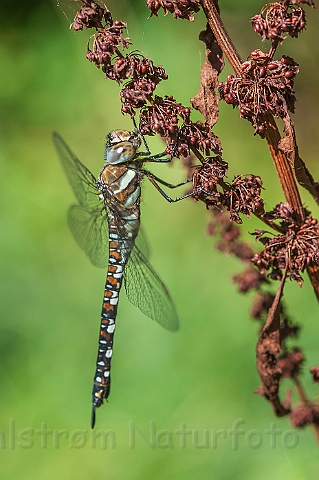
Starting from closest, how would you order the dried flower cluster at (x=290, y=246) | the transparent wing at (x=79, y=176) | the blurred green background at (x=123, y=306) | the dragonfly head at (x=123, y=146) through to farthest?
the dried flower cluster at (x=290, y=246) < the dragonfly head at (x=123, y=146) < the transparent wing at (x=79, y=176) < the blurred green background at (x=123, y=306)

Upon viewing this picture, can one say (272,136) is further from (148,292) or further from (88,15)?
(148,292)

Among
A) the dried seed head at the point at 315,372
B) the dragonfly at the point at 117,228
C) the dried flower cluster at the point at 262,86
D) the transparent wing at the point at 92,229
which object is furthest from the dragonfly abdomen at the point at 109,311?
the dried flower cluster at the point at 262,86

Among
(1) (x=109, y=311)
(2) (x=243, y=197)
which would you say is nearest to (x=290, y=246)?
(2) (x=243, y=197)

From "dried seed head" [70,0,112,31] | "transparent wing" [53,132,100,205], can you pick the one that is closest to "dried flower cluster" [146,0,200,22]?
"dried seed head" [70,0,112,31]

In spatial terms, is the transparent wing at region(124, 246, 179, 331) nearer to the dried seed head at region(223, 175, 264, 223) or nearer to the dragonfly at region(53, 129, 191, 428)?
the dragonfly at region(53, 129, 191, 428)

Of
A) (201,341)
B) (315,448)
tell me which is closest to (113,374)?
(201,341)

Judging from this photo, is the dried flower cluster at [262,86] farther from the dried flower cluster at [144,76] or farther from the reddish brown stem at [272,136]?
the dried flower cluster at [144,76]

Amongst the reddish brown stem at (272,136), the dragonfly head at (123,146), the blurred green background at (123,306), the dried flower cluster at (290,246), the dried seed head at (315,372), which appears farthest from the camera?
the blurred green background at (123,306)
